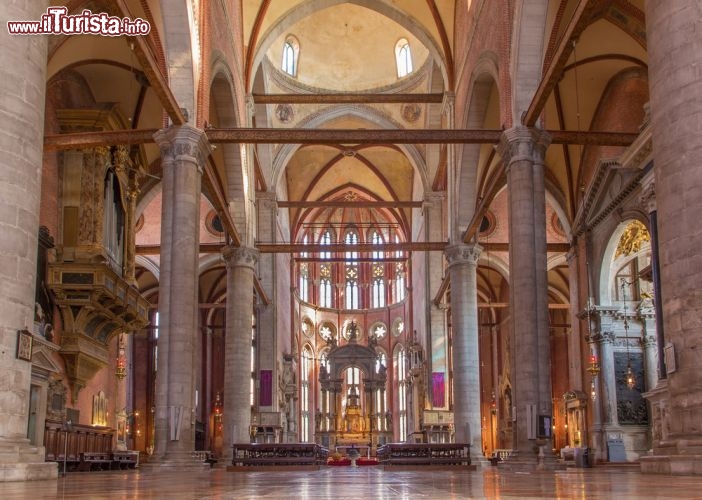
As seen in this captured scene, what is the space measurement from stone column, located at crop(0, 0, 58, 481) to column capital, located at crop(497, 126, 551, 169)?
11362 mm

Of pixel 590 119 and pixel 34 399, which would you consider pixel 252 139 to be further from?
pixel 590 119

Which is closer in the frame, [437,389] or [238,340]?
[238,340]

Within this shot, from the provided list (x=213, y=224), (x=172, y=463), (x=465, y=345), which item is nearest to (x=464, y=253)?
(x=465, y=345)

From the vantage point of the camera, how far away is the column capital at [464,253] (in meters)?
29.2

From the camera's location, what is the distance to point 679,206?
10602 mm

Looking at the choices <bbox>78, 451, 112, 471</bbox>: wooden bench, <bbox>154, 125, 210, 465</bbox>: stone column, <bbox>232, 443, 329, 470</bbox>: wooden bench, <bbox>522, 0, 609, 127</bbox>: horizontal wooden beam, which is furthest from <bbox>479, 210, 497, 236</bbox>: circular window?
<bbox>78, 451, 112, 471</bbox>: wooden bench

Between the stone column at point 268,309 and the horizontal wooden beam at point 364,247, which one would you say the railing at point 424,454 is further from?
the stone column at point 268,309

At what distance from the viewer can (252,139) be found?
21.3 meters

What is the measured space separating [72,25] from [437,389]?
2534cm

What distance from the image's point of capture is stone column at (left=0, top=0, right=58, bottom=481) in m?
9.94

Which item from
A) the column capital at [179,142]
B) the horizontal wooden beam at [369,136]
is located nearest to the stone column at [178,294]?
the column capital at [179,142]

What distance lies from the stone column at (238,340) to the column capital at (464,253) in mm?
6905

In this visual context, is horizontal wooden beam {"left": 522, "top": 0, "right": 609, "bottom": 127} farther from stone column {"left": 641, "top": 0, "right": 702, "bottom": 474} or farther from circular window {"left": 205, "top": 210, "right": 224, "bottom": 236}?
circular window {"left": 205, "top": 210, "right": 224, "bottom": 236}

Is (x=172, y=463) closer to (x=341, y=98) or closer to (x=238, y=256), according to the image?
(x=238, y=256)
